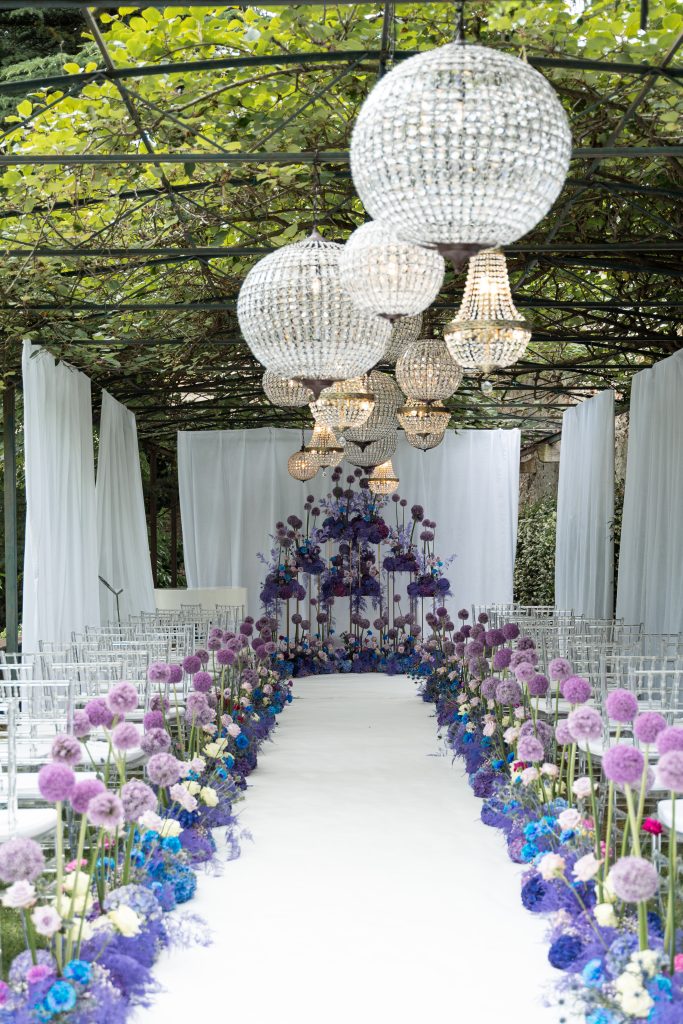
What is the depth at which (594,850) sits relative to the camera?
3.89m

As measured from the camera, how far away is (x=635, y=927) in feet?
10.9

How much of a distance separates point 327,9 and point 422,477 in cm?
944

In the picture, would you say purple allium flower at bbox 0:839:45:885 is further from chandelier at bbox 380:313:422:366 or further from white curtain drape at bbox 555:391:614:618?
white curtain drape at bbox 555:391:614:618

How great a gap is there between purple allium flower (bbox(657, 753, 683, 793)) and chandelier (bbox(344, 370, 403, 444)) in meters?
4.78

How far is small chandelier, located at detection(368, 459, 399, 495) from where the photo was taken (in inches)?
457

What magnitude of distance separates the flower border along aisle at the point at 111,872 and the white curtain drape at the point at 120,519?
535cm

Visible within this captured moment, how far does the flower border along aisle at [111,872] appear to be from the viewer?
112 inches

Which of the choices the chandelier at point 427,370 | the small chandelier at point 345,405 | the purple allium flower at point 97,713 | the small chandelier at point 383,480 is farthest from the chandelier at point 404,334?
the small chandelier at point 383,480

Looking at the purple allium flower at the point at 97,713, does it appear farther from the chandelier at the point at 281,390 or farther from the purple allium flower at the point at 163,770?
the chandelier at the point at 281,390

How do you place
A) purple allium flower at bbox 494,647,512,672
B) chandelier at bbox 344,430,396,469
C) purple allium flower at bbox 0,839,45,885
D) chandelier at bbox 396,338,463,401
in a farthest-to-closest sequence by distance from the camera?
chandelier at bbox 344,430,396,469 → chandelier at bbox 396,338,463,401 → purple allium flower at bbox 494,647,512,672 → purple allium flower at bbox 0,839,45,885

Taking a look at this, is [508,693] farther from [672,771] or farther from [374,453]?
[374,453]

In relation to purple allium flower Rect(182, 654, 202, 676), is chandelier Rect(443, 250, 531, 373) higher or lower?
higher

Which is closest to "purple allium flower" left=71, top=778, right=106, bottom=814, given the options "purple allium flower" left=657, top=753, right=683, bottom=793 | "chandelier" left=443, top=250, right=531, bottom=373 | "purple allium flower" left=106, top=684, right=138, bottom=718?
"purple allium flower" left=106, top=684, right=138, bottom=718

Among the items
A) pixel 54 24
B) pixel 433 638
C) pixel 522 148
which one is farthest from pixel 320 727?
pixel 54 24
